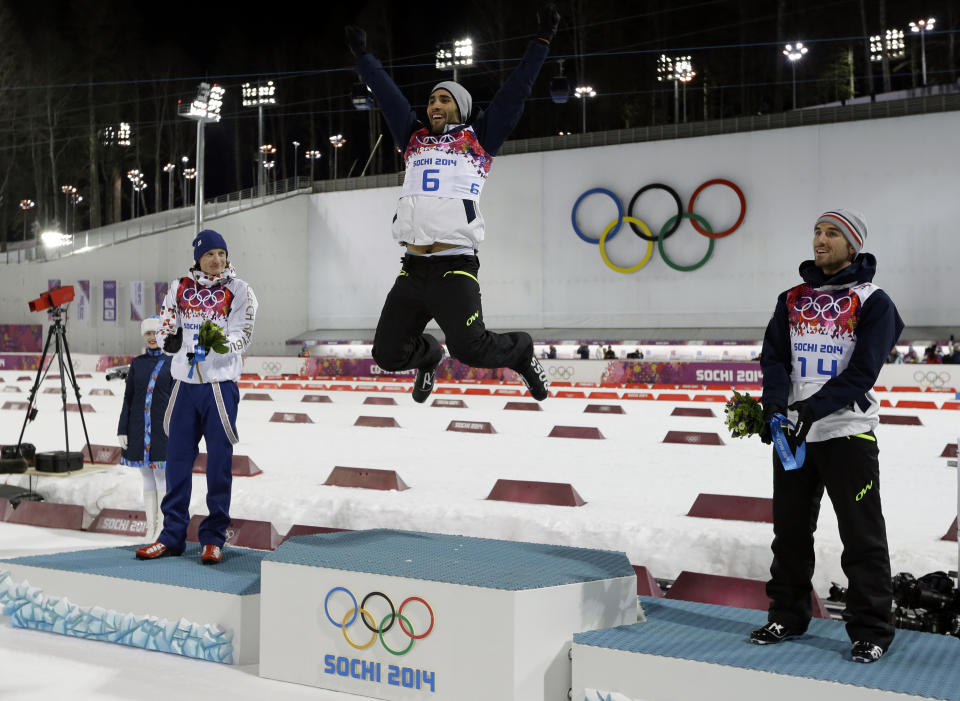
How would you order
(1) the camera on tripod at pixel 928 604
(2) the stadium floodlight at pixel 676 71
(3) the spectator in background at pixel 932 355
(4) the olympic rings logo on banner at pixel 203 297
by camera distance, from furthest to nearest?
(2) the stadium floodlight at pixel 676 71, (3) the spectator in background at pixel 932 355, (4) the olympic rings logo on banner at pixel 203 297, (1) the camera on tripod at pixel 928 604

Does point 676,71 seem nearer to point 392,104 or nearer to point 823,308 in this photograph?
point 392,104

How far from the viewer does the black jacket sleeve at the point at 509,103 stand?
4.67 metres

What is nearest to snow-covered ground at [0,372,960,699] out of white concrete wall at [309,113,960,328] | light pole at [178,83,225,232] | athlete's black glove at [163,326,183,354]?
athlete's black glove at [163,326,183,354]

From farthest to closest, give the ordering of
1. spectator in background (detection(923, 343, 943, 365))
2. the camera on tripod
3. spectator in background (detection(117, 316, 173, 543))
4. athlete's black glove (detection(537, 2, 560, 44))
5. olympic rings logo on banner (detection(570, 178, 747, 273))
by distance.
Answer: olympic rings logo on banner (detection(570, 178, 747, 273)) → spectator in background (detection(923, 343, 943, 365)) → spectator in background (detection(117, 316, 173, 543)) → athlete's black glove (detection(537, 2, 560, 44)) → the camera on tripod

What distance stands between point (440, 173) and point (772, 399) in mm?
1895

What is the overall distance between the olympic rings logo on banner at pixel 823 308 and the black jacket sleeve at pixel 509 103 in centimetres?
170

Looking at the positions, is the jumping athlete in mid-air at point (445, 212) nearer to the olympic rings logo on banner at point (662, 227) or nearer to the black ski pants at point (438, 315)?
the black ski pants at point (438, 315)

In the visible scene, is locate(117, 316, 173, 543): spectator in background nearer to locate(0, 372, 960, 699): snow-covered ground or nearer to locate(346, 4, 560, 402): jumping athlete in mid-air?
locate(0, 372, 960, 699): snow-covered ground

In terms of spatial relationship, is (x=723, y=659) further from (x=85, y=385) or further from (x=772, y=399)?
(x=85, y=385)

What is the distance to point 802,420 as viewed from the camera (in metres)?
3.55

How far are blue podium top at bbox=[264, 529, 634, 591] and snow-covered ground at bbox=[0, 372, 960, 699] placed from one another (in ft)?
1.85

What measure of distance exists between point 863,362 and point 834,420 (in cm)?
24

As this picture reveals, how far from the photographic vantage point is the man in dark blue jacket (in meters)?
3.55

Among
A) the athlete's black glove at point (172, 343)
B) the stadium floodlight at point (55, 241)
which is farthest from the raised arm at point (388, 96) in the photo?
the stadium floodlight at point (55, 241)
